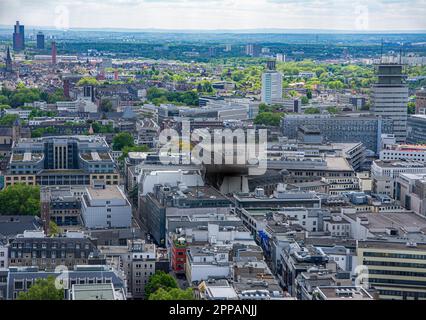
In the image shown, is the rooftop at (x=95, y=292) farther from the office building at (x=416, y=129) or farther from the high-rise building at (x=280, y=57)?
the high-rise building at (x=280, y=57)

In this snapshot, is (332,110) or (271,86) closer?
(332,110)

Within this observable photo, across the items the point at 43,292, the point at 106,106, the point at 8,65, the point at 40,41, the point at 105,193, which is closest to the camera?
the point at 43,292

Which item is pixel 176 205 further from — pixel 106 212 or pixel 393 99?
pixel 393 99

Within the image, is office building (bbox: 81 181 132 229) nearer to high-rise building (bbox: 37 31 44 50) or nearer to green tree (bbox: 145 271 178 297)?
green tree (bbox: 145 271 178 297)

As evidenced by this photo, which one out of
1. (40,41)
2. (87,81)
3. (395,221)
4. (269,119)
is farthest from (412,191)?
(87,81)

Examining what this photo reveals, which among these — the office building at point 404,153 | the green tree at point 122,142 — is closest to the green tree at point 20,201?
the green tree at point 122,142
